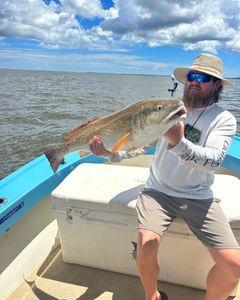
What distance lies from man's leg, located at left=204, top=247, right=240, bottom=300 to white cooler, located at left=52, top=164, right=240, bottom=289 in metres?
0.32

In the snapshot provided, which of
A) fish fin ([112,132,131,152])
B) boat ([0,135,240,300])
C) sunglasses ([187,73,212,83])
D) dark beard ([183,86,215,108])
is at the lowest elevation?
boat ([0,135,240,300])

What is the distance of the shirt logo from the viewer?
2480 millimetres

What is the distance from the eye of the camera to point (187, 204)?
2.41 metres

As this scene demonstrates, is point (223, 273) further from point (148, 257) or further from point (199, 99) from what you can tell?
point (199, 99)

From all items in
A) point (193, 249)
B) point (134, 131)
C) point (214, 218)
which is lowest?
point (193, 249)

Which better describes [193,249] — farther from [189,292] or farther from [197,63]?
[197,63]

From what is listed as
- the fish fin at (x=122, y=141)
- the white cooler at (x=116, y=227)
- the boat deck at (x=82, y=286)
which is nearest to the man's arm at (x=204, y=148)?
the fish fin at (x=122, y=141)

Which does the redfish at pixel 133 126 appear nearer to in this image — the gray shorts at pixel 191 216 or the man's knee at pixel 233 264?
the gray shorts at pixel 191 216

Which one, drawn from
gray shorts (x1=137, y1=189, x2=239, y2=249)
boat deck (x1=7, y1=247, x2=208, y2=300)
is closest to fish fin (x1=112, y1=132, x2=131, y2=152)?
gray shorts (x1=137, y1=189, x2=239, y2=249)

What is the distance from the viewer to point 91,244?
290 cm

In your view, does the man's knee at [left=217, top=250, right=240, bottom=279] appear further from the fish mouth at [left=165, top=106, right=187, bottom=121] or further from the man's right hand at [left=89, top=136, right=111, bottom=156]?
the man's right hand at [left=89, top=136, right=111, bottom=156]

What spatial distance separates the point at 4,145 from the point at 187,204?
26.9 ft

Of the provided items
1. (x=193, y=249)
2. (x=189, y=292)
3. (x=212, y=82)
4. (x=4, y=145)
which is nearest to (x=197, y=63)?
(x=212, y=82)

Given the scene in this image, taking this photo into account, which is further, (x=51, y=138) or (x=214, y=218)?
(x=51, y=138)
